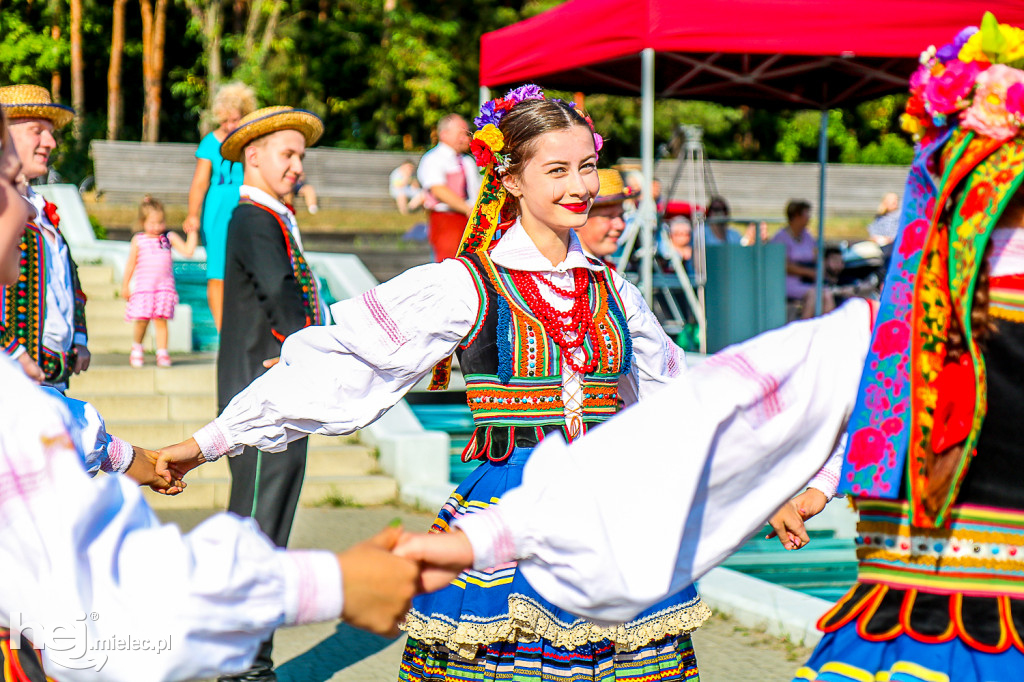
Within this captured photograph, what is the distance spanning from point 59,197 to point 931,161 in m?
13.0

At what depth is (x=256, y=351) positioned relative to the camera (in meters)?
4.42

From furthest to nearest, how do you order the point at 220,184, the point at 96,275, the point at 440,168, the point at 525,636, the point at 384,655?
1. the point at 96,275
2. the point at 440,168
3. the point at 220,184
4. the point at 384,655
5. the point at 525,636

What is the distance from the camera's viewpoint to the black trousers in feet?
14.2

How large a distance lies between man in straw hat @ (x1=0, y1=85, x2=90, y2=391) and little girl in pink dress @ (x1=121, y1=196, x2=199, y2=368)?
4.03 metres

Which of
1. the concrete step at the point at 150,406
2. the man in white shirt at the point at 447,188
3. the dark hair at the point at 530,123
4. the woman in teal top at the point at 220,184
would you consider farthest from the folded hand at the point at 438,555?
the man in white shirt at the point at 447,188

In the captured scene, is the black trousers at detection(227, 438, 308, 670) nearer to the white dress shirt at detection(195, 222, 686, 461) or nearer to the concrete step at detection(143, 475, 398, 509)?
the white dress shirt at detection(195, 222, 686, 461)

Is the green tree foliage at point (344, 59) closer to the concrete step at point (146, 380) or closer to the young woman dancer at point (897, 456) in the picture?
the concrete step at point (146, 380)

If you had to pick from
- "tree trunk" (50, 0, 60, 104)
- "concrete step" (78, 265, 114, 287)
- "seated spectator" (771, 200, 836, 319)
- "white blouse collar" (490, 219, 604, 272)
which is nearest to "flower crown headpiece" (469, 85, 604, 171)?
"white blouse collar" (490, 219, 604, 272)

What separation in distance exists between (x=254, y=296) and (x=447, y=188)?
4366mm

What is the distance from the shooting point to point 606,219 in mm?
5910

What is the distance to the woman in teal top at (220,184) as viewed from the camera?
17.6 feet

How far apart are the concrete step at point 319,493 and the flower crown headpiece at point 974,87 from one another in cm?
544

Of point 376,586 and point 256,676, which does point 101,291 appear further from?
point 376,586

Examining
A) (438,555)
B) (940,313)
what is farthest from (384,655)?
(940,313)
